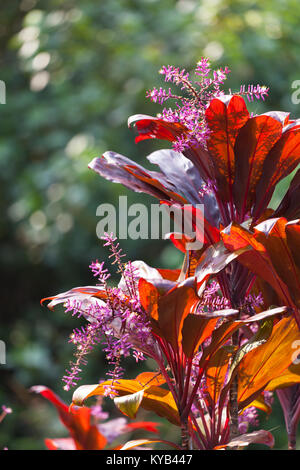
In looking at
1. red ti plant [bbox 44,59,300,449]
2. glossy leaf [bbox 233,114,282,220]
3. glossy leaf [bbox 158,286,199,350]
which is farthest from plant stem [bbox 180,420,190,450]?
glossy leaf [bbox 233,114,282,220]

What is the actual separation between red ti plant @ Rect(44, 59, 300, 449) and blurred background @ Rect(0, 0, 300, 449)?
165 cm

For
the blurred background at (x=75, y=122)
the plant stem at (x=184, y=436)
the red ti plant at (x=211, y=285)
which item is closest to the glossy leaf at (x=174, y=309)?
the red ti plant at (x=211, y=285)

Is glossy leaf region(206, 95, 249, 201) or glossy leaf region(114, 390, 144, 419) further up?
glossy leaf region(206, 95, 249, 201)

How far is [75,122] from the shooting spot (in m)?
2.89

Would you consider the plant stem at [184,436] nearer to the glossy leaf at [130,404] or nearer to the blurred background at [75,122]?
the glossy leaf at [130,404]

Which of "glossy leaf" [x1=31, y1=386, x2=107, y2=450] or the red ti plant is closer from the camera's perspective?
the red ti plant

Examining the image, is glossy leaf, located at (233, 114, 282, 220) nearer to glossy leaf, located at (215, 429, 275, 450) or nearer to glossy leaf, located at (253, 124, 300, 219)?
glossy leaf, located at (253, 124, 300, 219)

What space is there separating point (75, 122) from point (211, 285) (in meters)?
2.37

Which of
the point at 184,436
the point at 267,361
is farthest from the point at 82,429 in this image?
the point at 267,361

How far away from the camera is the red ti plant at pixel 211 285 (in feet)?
1.92

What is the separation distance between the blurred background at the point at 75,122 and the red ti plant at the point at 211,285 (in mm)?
1646

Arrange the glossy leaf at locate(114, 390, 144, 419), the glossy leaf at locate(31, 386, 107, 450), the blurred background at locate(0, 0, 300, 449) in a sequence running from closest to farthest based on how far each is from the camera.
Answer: the glossy leaf at locate(114, 390, 144, 419) < the glossy leaf at locate(31, 386, 107, 450) < the blurred background at locate(0, 0, 300, 449)

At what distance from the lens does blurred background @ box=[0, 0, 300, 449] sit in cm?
258

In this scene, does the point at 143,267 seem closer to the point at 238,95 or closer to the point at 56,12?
the point at 238,95
